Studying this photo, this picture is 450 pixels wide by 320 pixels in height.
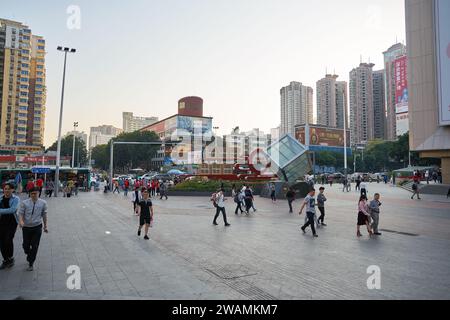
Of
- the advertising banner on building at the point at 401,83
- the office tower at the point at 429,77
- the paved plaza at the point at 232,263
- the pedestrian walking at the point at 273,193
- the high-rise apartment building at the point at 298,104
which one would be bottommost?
the paved plaza at the point at 232,263

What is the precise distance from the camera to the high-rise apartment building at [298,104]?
16038cm

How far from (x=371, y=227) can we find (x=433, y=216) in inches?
287

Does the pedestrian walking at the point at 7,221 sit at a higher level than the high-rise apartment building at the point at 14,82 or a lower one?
lower

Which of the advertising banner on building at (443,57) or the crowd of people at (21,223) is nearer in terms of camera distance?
the crowd of people at (21,223)

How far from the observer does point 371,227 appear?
1154 cm

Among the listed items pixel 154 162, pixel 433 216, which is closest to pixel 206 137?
pixel 154 162

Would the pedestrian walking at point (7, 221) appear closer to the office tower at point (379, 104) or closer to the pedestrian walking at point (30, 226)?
the pedestrian walking at point (30, 226)

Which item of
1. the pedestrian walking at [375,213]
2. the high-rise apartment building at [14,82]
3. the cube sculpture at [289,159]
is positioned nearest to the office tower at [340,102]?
the cube sculpture at [289,159]

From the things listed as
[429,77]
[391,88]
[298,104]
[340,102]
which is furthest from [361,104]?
[429,77]

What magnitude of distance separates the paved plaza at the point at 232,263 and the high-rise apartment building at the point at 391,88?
11874cm

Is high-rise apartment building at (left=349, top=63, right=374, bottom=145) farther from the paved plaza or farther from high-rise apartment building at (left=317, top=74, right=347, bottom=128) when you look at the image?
the paved plaza

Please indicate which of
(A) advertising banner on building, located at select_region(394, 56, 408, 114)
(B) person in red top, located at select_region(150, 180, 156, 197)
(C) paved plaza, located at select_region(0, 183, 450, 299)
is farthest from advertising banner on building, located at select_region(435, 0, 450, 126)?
(A) advertising banner on building, located at select_region(394, 56, 408, 114)

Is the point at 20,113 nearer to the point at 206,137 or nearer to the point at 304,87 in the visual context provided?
the point at 206,137

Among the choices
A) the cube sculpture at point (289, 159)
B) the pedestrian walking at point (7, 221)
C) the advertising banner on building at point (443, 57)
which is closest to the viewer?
the pedestrian walking at point (7, 221)
